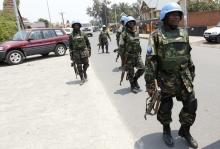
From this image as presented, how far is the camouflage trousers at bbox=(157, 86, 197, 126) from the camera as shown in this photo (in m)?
4.02

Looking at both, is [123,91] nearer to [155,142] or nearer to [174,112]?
[174,112]

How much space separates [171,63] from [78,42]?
17.3 ft

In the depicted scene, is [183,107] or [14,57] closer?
[183,107]

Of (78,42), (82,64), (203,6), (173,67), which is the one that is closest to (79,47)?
(78,42)

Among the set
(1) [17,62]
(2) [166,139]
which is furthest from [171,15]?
(1) [17,62]

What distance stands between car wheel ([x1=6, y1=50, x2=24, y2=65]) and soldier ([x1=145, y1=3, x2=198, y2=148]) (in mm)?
13439

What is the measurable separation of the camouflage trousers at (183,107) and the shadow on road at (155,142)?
322 millimetres

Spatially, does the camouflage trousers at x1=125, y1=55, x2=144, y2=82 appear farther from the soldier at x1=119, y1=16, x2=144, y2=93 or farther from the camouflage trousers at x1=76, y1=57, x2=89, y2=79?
the camouflage trousers at x1=76, y1=57, x2=89, y2=79

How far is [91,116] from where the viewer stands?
598 cm

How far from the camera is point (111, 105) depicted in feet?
22.0

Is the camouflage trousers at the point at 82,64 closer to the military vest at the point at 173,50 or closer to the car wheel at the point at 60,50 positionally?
the military vest at the point at 173,50

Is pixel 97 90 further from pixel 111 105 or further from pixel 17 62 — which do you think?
pixel 17 62

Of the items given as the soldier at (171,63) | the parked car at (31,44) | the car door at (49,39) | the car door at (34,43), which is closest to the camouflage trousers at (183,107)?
the soldier at (171,63)

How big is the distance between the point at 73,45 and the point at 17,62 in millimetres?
8465
